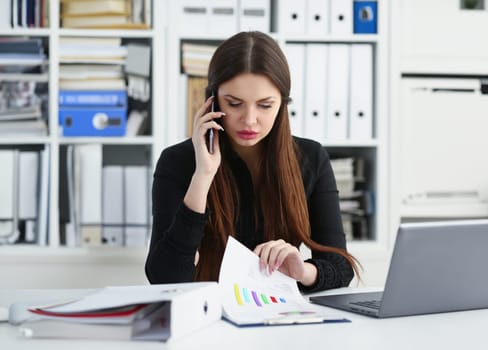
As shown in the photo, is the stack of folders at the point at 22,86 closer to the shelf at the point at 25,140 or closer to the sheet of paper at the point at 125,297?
the shelf at the point at 25,140

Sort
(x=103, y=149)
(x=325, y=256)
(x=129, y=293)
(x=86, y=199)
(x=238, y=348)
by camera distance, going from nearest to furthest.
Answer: (x=238, y=348), (x=129, y=293), (x=325, y=256), (x=86, y=199), (x=103, y=149)

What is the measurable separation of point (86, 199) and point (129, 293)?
1805mm

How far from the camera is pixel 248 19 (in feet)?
9.92

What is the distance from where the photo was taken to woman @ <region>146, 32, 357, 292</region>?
178 cm

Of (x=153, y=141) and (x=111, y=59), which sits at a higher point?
(x=111, y=59)

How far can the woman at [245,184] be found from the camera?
1779 mm

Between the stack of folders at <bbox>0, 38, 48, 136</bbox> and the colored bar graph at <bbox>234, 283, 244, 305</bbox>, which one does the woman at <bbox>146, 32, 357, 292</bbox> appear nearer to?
the colored bar graph at <bbox>234, 283, 244, 305</bbox>

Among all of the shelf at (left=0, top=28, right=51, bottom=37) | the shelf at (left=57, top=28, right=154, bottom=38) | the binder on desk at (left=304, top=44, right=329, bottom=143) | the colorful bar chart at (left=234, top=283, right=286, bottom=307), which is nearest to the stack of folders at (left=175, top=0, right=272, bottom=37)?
the shelf at (left=57, top=28, right=154, bottom=38)

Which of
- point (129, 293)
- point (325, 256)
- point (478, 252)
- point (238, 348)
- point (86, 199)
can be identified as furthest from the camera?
point (86, 199)

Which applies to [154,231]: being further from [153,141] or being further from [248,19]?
[248,19]

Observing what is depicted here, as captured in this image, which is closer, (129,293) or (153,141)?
(129,293)

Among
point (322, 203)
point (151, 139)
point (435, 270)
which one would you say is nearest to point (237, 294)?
point (435, 270)

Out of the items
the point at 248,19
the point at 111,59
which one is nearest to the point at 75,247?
the point at 111,59

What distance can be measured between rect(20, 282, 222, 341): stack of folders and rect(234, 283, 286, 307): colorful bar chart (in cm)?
20
